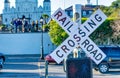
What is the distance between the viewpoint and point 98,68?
88.6 feet

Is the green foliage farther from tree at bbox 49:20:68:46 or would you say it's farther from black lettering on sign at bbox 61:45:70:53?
black lettering on sign at bbox 61:45:70:53

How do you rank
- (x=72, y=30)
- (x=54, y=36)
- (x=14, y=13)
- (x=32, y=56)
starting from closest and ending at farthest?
(x=72, y=30) → (x=54, y=36) → (x=32, y=56) → (x=14, y=13)

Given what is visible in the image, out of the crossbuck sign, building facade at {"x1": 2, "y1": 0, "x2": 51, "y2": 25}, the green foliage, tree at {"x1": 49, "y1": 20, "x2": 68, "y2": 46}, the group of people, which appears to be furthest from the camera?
building facade at {"x1": 2, "y1": 0, "x2": 51, "y2": 25}

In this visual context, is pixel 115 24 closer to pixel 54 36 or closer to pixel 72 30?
Answer: pixel 54 36

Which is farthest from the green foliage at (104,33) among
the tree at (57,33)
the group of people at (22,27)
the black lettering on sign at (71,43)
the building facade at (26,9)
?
the building facade at (26,9)

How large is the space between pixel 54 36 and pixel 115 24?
20.6 feet

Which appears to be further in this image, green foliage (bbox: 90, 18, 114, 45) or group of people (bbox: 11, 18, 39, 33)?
group of people (bbox: 11, 18, 39, 33)

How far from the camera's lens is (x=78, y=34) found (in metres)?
8.10

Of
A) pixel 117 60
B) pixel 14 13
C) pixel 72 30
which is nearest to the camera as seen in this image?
pixel 72 30

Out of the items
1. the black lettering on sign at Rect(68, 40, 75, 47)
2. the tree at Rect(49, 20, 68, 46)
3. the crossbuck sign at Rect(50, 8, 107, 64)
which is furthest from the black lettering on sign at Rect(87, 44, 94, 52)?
the tree at Rect(49, 20, 68, 46)

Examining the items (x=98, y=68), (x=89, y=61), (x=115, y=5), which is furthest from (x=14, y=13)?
(x=89, y=61)

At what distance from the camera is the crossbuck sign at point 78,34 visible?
8125 mm

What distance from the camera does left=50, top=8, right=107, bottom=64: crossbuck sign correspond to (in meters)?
8.12

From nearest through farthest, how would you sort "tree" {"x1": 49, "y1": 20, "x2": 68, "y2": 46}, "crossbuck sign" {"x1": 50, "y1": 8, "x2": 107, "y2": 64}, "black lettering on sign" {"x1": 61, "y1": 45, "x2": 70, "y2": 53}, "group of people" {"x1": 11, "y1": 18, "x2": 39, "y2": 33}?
"crossbuck sign" {"x1": 50, "y1": 8, "x2": 107, "y2": 64} → "black lettering on sign" {"x1": 61, "y1": 45, "x2": 70, "y2": 53} → "tree" {"x1": 49, "y1": 20, "x2": 68, "y2": 46} → "group of people" {"x1": 11, "y1": 18, "x2": 39, "y2": 33}
